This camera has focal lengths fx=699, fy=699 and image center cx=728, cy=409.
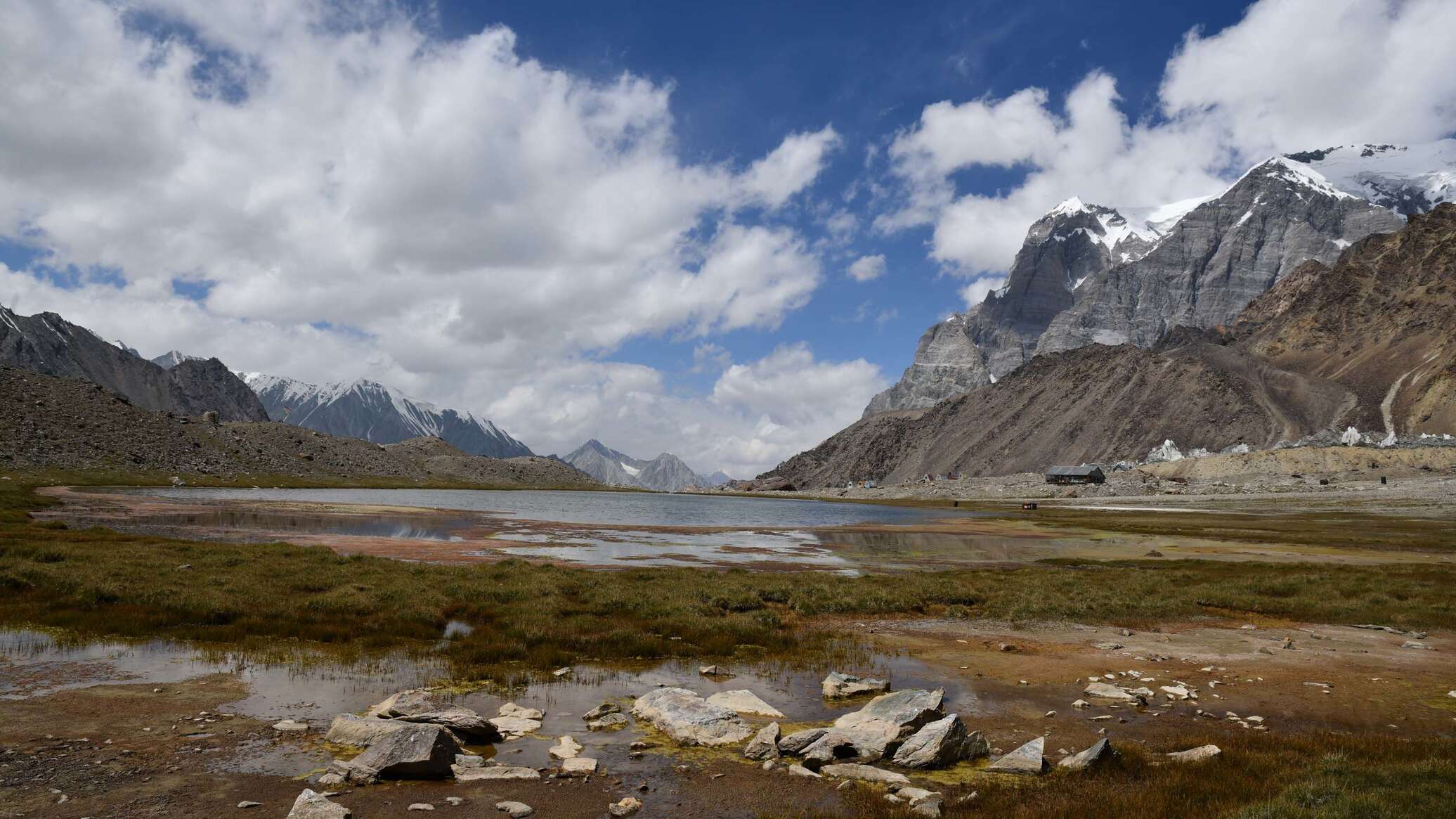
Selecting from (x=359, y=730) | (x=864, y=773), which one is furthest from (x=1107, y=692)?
(x=359, y=730)

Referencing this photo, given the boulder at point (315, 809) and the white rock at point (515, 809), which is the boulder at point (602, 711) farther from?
the boulder at point (315, 809)

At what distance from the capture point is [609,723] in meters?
15.5

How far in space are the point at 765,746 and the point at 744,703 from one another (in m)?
3.31

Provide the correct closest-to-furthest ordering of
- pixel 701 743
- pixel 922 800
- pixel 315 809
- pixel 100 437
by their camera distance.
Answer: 1. pixel 315 809
2. pixel 922 800
3. pixel 701 743
4. pixel 100 437

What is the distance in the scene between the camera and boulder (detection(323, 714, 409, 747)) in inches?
527

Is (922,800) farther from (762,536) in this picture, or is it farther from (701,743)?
(762,536)

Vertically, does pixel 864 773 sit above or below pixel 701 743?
above

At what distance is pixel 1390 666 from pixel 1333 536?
59.5 m

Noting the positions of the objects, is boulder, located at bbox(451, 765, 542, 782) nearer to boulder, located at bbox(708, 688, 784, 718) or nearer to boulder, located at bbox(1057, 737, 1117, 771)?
boulder, located at bbox(708, 688, 784, 718)

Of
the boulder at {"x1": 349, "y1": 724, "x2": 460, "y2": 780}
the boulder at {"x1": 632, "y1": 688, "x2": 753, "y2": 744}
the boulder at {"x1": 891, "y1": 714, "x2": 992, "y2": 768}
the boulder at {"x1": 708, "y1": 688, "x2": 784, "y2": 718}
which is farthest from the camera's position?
the boulder at {"x1": 708, "y1": 688, "x2": 784, "y2": 718}

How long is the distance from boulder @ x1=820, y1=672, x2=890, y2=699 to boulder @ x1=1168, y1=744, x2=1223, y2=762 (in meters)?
6.76

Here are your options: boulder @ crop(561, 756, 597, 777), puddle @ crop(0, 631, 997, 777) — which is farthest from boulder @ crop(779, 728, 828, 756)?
boulder @ crop(561, 756, 597, 777)

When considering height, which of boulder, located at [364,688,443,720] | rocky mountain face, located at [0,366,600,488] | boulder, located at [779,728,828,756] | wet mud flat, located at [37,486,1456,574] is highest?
rocky mountain face, located at [0,366,600,488]

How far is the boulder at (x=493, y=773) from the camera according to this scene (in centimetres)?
1228
